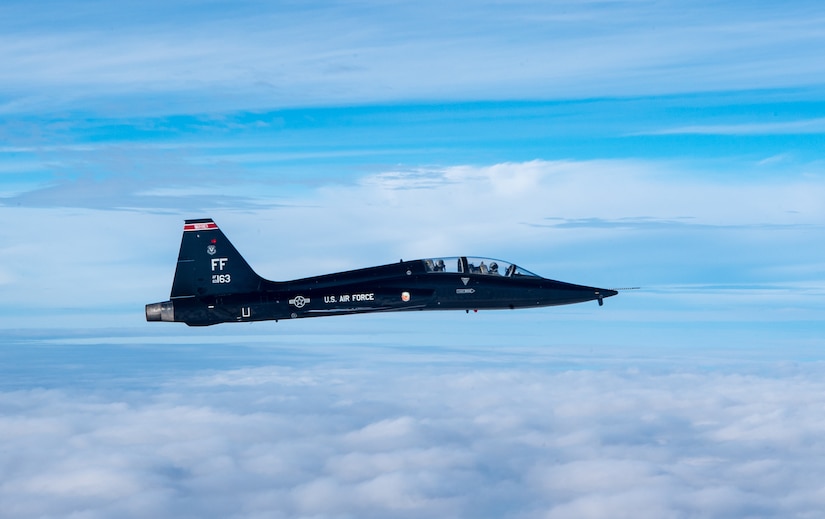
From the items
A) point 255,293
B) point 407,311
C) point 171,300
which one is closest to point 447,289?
point 407,311

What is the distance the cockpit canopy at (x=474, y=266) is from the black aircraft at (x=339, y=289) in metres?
0.08

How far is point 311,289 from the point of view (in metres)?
70.2

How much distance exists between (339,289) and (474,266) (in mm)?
10782

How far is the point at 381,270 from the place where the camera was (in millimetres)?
71062

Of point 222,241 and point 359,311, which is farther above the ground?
point 222,241

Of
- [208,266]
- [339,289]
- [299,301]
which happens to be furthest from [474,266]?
[208,266]

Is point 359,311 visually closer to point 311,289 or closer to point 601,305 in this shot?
point 311,289

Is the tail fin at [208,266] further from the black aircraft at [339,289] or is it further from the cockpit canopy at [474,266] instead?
the cockpit canopy at [474,266]

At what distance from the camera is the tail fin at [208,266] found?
232 ft

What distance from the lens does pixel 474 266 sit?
71.1 meters

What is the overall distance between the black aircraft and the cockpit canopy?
0.08m

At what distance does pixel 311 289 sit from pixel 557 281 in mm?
19537

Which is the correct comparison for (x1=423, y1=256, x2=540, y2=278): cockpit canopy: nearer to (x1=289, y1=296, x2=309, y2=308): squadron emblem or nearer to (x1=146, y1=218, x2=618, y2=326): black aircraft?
(x1=146, y1=218, x2=618, y2=326): black aircraft

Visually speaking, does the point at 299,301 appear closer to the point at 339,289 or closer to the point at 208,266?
the point at 339,289
